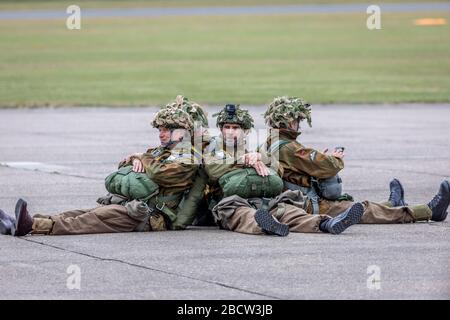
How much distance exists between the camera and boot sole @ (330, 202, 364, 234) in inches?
386

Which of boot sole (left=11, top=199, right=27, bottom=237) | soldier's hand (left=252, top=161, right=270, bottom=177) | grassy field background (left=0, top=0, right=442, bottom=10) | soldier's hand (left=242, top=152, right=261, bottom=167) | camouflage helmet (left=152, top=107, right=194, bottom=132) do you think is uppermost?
grassy field background (left=0, top=0, right=442, bottom=10)

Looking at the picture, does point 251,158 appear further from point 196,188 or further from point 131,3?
point 131,3

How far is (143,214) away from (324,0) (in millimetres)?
60253

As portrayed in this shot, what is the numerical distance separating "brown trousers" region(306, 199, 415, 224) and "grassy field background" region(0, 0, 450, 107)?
558 inches

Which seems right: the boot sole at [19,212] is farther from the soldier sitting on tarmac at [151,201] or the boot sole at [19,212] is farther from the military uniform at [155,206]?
the military uniform at [155,206]

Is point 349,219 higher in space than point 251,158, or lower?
lower

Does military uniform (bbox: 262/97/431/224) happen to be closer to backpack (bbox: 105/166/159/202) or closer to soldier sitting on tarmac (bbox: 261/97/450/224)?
soldier sitting on tarmac (bbox: 261/97/450/224)

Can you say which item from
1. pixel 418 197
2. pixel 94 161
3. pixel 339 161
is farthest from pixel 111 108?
pixel 339 161

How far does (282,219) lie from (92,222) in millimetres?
1631

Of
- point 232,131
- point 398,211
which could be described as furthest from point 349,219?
point 232,131

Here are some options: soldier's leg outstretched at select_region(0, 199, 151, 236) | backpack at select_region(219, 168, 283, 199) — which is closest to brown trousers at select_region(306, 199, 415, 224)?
backpack at select_region(219, 168, 283, 199)

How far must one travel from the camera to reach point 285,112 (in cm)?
1066

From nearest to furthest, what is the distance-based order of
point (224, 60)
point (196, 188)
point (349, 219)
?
point (349, 219) < point (196, 188) < point (224, 60)
